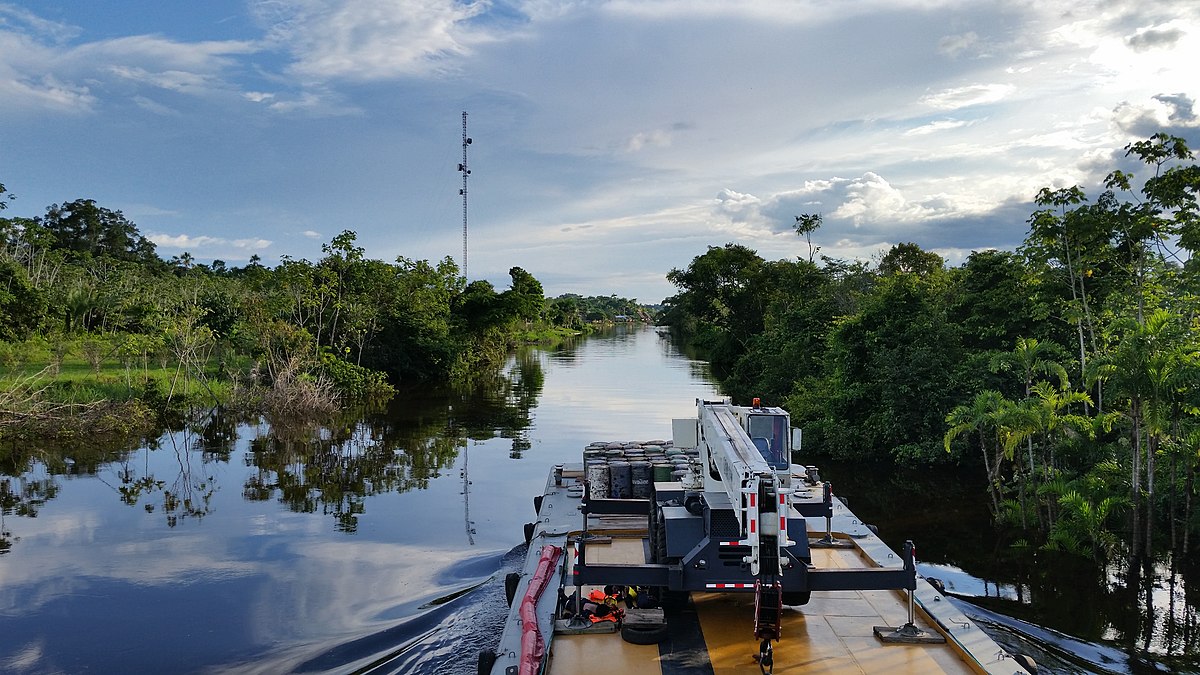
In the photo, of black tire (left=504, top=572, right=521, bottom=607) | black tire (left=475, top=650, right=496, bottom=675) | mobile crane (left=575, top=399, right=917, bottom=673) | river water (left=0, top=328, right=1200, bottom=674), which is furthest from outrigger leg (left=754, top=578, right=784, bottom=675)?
river water (left=0, top=328, right=1200, bottom=674)

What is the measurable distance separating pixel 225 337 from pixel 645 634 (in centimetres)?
3524

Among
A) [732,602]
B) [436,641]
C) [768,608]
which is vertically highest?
[768,608]

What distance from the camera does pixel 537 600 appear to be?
8.96 metres

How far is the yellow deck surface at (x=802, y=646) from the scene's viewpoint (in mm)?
7164

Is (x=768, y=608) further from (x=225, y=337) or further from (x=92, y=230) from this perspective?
(x=92, y=230)

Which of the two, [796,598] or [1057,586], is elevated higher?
[796,598]

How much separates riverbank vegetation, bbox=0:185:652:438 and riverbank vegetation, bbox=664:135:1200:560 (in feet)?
67.8

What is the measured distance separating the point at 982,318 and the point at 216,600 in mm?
19450

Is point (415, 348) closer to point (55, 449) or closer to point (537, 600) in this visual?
point (55, 449)

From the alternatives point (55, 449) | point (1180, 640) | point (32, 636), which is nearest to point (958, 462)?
point (1180, 640)

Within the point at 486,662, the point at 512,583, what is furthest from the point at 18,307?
the point at 486,662

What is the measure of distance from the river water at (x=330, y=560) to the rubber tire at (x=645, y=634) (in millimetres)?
3124

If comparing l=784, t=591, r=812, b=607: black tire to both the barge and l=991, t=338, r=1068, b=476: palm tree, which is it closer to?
the barge

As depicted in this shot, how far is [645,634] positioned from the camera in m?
7.56
